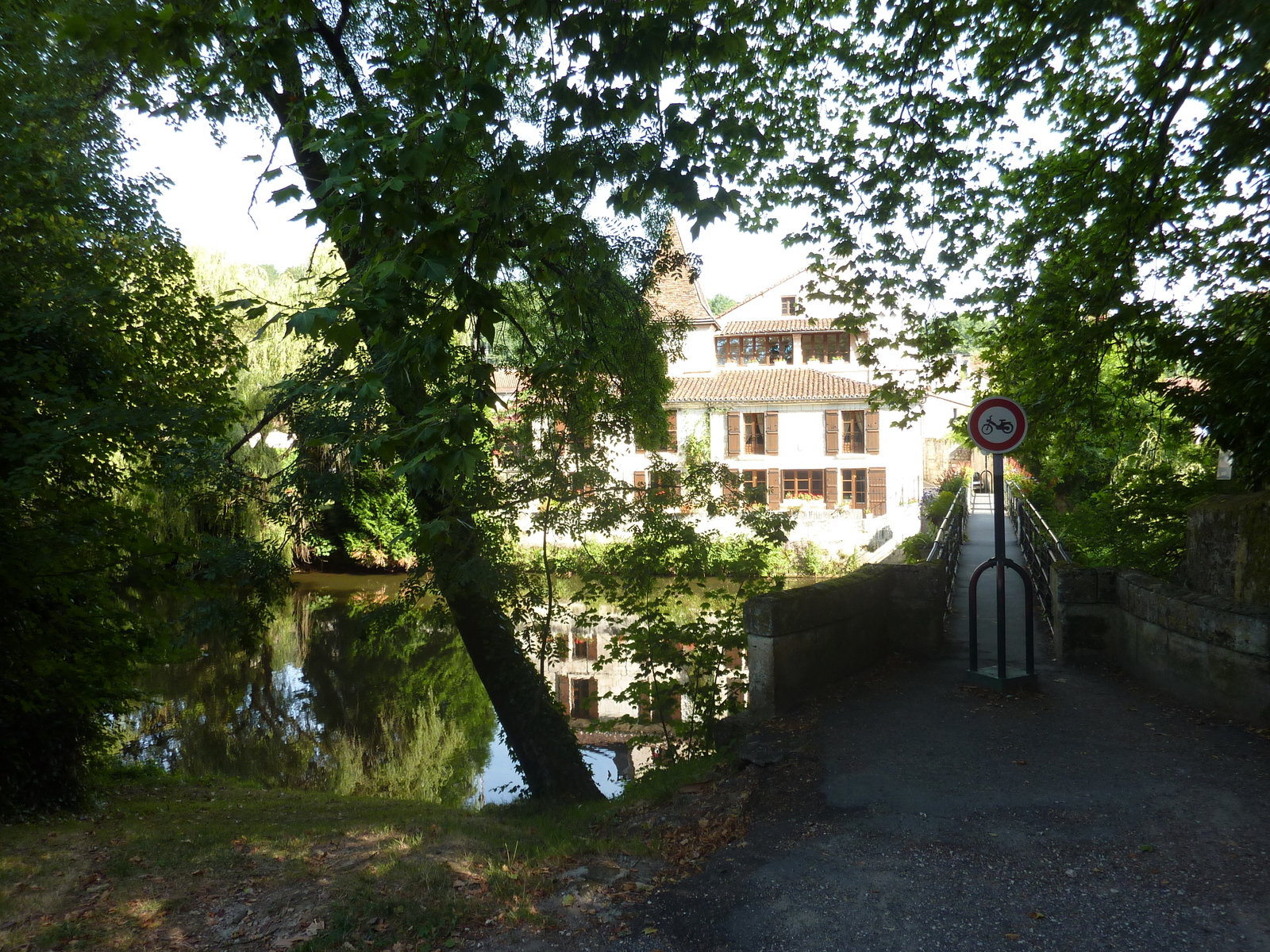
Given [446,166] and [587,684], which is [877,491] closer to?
[587,684]

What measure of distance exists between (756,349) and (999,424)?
112 feet

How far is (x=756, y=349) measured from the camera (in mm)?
41344

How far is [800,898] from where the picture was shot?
428 centimetres

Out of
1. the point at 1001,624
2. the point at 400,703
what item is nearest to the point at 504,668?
the point at 1001,624

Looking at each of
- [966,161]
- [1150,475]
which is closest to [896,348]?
[966,161]

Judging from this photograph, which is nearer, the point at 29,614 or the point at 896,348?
the point at 29,614

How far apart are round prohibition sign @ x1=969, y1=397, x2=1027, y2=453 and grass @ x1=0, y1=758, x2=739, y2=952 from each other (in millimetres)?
3522

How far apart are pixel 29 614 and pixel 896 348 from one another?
10373 millimetres

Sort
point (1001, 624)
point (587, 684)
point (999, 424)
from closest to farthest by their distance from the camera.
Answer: point (1001, 624) → point (999, 424) → point (587, 684)

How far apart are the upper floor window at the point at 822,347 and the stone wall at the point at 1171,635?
106 ft

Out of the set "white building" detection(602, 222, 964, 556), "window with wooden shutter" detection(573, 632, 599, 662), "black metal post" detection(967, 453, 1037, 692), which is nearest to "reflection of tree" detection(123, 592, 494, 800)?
"window with wooden shutter" detection(573, 632, 599, 662)

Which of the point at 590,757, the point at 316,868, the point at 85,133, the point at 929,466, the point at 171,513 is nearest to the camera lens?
the point at 316,868

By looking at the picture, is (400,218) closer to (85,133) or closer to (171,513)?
(85,133)

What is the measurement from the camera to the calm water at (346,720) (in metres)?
13.5
